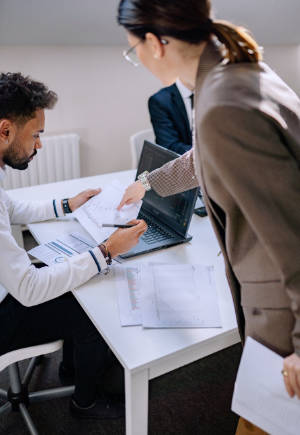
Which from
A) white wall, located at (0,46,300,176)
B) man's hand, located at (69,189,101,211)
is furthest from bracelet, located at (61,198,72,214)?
white wall, located at (0,46,300,176)

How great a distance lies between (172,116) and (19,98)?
125cm

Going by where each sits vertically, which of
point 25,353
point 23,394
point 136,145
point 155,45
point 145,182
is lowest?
point 23,394

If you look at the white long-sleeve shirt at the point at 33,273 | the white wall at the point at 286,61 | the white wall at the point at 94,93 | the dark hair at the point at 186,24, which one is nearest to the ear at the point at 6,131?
the white long-sleeve shirt at the point at 33,273

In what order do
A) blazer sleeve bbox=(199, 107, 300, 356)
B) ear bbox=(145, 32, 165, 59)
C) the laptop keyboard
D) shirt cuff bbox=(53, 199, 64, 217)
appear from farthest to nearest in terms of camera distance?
shirt cuff bbox=(53, 199, 64, 217), the laptop keyboard, ear bbox=(145, 32, 165, 59), blazer sleeve bbox=(199, 107, 300, 356)

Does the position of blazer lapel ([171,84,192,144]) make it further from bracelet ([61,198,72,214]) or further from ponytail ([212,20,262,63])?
ponytail ([212,20,262,63])

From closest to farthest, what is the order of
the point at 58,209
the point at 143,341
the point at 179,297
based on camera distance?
the point at 143,341
the point at 179,297
the point at 58,209

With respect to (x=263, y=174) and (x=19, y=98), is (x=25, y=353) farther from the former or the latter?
(x=263, y=174)

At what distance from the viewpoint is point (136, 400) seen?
110cm

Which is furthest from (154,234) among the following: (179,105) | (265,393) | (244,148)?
(179,105)

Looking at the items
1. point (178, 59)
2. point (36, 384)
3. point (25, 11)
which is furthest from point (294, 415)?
point (25, 11)

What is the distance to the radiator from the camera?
286 cm

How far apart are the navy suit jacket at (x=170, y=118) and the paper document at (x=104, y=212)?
31.6 inches

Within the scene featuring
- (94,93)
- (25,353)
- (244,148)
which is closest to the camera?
(244,148)

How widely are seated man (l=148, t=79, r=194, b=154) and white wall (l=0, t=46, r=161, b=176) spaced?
69cm
